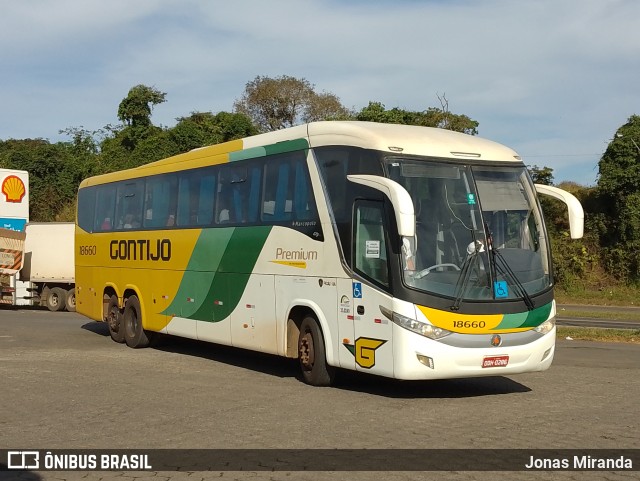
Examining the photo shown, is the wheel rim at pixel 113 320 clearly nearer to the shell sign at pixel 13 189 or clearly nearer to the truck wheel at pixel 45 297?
the truck wheel at pixel 45 297

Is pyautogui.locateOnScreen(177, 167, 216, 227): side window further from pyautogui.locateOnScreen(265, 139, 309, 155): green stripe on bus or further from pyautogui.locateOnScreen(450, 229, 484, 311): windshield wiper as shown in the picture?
pyautogui.locateOnScreen(450, 229, 484, 311): windshield wiper

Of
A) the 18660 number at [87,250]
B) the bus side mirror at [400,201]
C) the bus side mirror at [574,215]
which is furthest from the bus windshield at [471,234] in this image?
the 18660 number at [87,250]

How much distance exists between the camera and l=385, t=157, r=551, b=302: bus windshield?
1082 centimetres

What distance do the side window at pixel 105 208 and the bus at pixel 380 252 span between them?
15.3ft

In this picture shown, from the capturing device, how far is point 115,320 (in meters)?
18.8

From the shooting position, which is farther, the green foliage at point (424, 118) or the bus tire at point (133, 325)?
the green foliage at point (424, 118)

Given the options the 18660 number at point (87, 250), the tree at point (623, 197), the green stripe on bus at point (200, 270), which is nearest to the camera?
the green stripe on bus at point (200, 270)

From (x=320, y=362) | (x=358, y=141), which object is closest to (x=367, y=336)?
(x=320, y=362)

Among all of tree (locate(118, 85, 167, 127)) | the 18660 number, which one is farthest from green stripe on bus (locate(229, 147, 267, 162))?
tree (locate(118, 85, 167, 127))

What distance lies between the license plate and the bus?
0.8 inches

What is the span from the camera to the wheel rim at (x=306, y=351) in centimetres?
1234

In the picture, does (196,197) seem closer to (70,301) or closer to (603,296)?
(70,301)

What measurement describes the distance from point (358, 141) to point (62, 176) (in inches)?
1925

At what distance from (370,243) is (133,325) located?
27.1 feet
